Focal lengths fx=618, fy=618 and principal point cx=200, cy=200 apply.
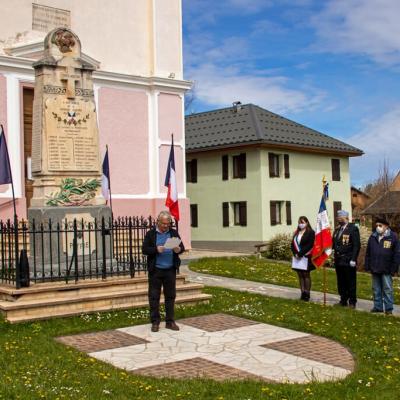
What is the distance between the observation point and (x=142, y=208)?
22703 millimetres

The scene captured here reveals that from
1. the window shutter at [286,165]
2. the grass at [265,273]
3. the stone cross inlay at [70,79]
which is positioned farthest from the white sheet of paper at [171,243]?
the window shutter at [286,165]

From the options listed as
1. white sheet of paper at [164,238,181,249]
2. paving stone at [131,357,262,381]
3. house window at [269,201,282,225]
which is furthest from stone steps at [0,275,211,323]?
house window at [269,201,282,225]

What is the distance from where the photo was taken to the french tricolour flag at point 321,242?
12.0 metres

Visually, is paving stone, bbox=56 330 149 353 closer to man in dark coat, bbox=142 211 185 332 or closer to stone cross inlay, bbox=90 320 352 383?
stone cross inlay, bbox=90 320 352 383

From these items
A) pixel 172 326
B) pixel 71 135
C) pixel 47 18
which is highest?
pixel 47 18

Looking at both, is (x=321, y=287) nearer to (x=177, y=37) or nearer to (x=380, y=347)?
(x=380, y=347)

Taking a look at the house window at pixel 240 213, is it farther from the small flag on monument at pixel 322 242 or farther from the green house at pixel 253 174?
the small flag on monument at pixel 322 242

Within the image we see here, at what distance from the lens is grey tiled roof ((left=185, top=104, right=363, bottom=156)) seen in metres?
31.5

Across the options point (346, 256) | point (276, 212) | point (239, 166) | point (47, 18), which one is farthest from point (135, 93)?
point (346, 256)

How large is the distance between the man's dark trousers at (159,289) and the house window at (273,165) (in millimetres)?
22299

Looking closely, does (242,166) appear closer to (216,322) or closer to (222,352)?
(216,322)

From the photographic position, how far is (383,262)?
11.0m

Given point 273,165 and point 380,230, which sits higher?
point 273,165

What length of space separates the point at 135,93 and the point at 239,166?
10074 millimetres
